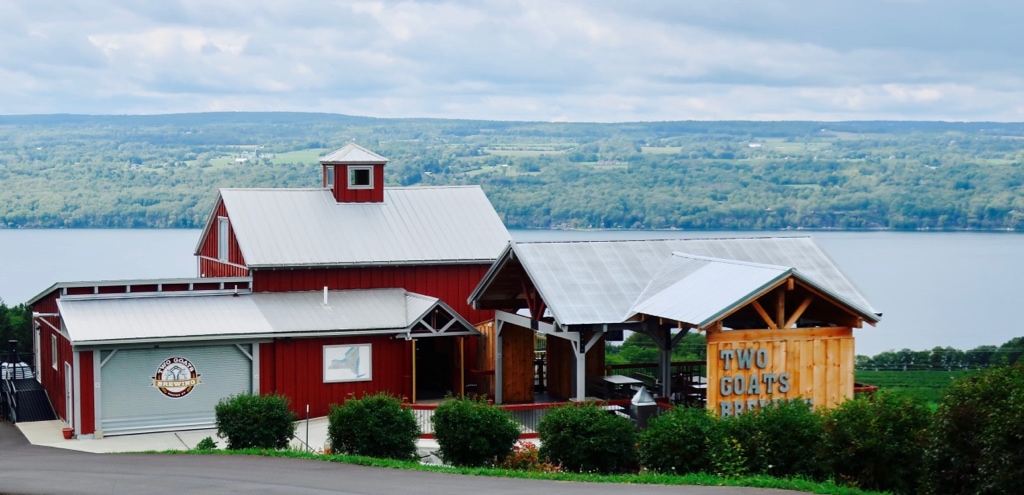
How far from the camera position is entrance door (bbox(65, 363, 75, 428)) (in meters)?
26.7

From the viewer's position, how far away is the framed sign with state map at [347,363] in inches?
1153

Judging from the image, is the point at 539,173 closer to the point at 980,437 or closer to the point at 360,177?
the point at 360,177

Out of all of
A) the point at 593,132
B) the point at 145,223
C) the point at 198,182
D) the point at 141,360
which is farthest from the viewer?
the point at 593,132

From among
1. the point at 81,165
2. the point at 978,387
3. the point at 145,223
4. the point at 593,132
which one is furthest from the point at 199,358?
the point at 593,132

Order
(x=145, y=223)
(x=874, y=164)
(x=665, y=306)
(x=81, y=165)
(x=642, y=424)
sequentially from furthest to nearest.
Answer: (x=874, y=164) < (x=81, y=165) < (x=145, y=223) < (x=665, y=306) < (x=642, y=424)

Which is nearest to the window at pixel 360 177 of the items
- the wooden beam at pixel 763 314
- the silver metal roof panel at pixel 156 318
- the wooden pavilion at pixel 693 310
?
the silver metal roof panel at pixel 156 318

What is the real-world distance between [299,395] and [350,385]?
122cm

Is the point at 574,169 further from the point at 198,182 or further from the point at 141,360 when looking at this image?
the point at 141,360

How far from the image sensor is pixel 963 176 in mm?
155000

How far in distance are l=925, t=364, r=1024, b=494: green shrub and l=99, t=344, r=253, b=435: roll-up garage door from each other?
1612cm

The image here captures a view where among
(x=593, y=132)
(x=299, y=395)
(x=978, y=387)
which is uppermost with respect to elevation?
(x=593, y=132)

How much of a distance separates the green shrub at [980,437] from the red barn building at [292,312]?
13.7 m

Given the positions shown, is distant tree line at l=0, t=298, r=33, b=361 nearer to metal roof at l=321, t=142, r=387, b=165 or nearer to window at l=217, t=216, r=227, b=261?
window at l=217, t=216, r=227, b=261

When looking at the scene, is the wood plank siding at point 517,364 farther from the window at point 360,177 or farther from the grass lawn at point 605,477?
the grass lawn at point 605,477
